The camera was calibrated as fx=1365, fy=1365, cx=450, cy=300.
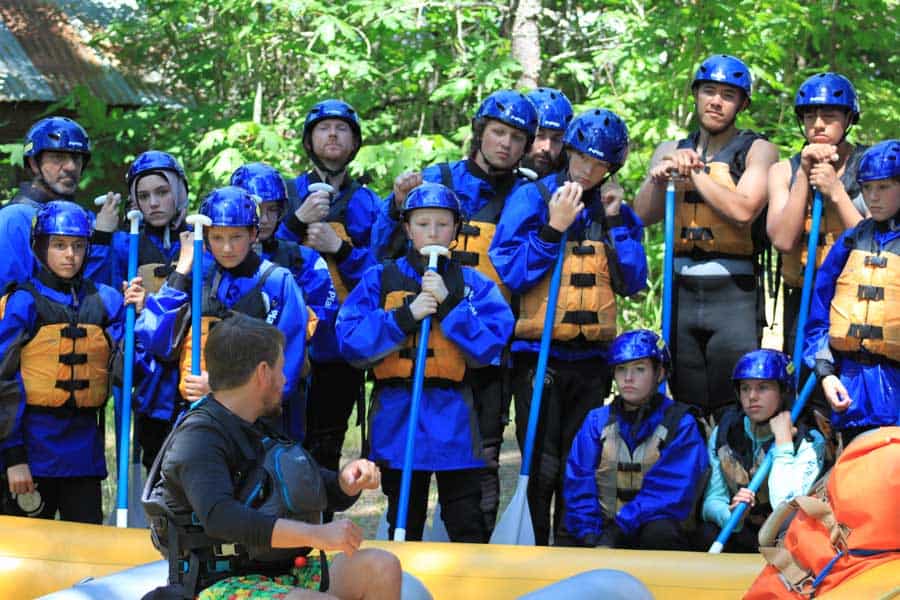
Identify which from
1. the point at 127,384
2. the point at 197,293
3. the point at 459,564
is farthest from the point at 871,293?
the point at 127,384

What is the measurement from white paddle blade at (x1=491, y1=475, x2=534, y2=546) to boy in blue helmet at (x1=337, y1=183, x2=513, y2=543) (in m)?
0.10

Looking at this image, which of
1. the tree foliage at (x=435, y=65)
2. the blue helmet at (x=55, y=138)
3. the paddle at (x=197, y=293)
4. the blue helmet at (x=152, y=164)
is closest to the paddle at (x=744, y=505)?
the paddle at (x=197, y=293)

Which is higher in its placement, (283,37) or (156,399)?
(283,37)

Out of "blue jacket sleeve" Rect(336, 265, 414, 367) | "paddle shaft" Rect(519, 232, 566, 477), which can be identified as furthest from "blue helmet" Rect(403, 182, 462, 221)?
"paddle shaft" Rect(519, 232, 566, 477)

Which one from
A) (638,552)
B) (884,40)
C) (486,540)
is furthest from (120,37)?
(638,552)

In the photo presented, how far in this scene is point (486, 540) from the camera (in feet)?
19.5

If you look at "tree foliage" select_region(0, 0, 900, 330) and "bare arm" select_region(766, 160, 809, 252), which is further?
"tree foliage" select_region(0, 0, 900, 330)

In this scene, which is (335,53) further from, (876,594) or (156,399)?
(876,594)

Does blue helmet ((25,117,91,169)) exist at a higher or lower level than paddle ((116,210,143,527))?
higher

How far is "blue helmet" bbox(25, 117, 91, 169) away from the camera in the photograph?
636 cm

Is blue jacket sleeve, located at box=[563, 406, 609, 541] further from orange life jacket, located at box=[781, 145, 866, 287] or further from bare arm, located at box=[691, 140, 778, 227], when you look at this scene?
orange life jacket, located at box=[781, 145, 866, 287]

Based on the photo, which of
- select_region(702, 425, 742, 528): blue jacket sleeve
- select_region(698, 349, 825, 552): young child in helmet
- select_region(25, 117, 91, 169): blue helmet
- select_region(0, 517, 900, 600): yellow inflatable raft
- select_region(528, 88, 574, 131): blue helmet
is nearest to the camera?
select_region(0, 517, 900, 600): yellow inflatable raft

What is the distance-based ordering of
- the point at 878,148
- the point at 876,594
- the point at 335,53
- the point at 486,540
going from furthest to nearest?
the point at 335,53, the point at 486,540, the point at 878,148, the point at 876,594

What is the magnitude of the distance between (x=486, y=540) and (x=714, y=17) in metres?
6.08
